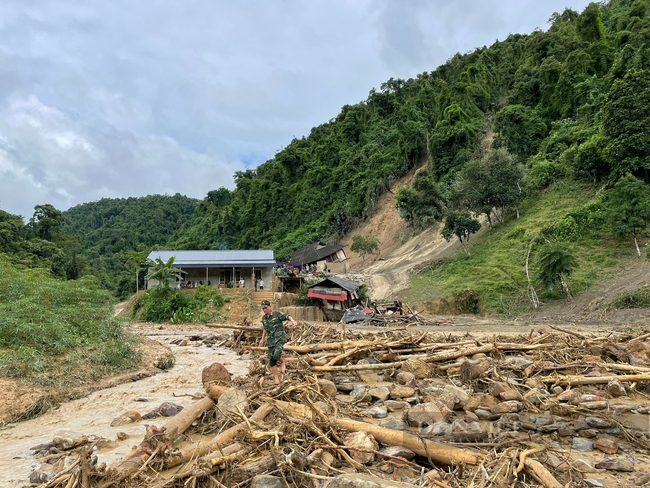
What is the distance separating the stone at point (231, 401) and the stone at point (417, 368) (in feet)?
13.0

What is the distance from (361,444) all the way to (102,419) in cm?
511

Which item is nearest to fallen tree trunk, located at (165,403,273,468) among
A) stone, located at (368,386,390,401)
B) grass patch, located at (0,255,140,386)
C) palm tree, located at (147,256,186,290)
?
stone, located at (368,386,390,401)

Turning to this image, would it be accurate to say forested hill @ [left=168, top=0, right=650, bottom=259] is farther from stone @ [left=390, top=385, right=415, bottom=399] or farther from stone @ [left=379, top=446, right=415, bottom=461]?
stone @ [left=379, top=446, right=415, bottom=461]

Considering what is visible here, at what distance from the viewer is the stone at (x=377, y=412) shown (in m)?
6.50

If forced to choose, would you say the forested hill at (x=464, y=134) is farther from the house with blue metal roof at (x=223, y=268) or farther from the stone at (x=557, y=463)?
the stone at (x=557, y=463)

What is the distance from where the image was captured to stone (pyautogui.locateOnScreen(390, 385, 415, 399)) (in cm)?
739

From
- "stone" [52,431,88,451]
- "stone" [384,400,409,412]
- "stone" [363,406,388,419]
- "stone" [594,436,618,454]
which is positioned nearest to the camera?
"stone" [594,436,618,454]

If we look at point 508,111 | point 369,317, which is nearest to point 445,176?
point 508,111

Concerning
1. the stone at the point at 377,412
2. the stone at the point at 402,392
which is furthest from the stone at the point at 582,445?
the stone at the point at 402,392

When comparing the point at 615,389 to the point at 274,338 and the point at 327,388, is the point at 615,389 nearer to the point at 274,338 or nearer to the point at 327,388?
the point at 327,388

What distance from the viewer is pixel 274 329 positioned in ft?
27.2

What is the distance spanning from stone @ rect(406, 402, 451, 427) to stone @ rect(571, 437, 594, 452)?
1579mm

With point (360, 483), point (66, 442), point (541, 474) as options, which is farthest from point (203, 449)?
point (541, 474)

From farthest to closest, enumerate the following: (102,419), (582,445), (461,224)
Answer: (461,224) < (102,419) < (582,445)
